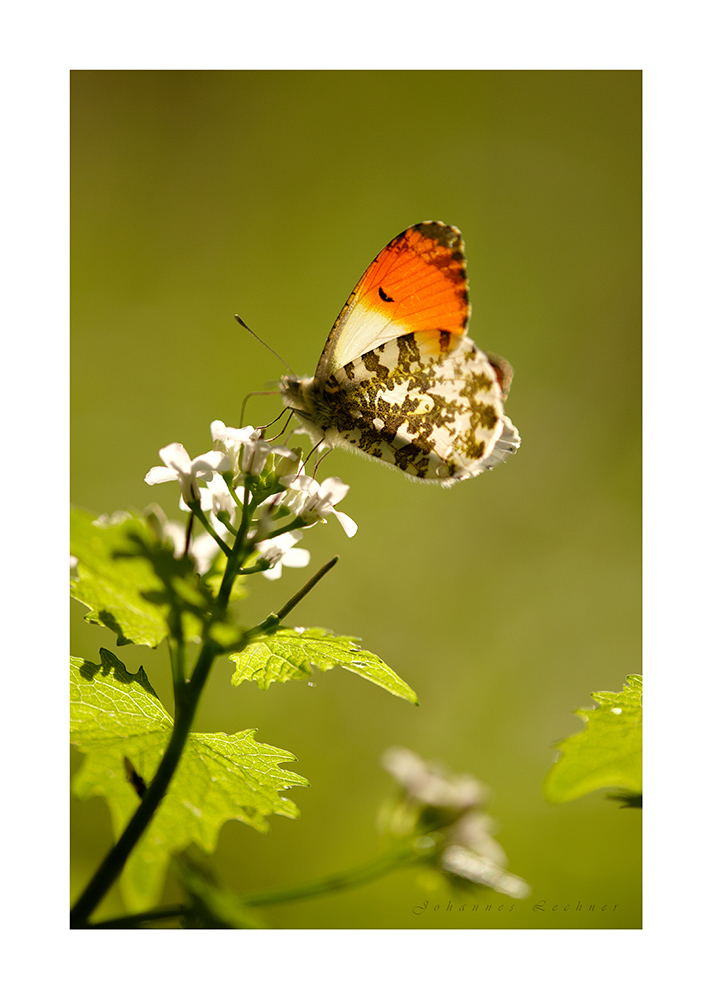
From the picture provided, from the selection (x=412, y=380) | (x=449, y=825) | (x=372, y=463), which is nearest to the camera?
(x=449, y=825)

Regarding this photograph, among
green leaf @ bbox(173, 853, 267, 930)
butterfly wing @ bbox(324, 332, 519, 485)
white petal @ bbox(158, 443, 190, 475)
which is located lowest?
green leaf @ bbox(173, 853, 267, 930)

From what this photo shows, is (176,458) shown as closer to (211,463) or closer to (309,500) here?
(211,463)

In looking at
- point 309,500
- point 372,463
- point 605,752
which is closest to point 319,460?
point 309,500

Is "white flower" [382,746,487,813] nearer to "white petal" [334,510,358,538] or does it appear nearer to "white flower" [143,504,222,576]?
"white petal" [334,510,358,538]

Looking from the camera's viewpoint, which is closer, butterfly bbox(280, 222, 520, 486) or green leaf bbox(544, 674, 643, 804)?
green leaf bbox(544, 674, 643, 804)

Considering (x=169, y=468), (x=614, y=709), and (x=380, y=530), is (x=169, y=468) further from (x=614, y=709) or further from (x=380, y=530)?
(x=380, y=530)

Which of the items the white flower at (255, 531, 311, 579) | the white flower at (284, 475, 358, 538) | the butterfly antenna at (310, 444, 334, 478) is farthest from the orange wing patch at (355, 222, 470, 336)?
the white flower at (255, 531, 311, 579)
